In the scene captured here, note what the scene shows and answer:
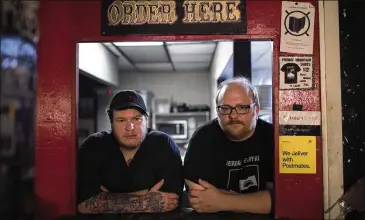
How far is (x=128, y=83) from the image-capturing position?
6328 millimetres

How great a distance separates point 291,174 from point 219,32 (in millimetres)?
769

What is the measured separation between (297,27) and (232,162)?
0.80m

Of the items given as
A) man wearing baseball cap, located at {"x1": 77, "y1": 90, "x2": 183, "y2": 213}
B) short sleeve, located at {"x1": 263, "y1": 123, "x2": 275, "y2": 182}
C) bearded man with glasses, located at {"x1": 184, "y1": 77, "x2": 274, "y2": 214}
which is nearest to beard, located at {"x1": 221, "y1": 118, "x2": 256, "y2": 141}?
bearded man with glasses, located at {"x1": 184, "y1": 77, "x2": 274, "y2": 214}

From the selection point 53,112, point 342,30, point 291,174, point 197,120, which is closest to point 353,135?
point 291,174

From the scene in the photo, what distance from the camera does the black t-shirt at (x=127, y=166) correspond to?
6.13 ft

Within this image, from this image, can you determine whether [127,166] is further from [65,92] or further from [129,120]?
[65,92]

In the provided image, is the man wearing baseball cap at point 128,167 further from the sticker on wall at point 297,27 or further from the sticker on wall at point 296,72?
the sticker on wall at point 297,27

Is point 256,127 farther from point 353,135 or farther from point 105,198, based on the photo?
point 105,198

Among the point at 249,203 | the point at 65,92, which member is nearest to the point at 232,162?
the point at 249,203

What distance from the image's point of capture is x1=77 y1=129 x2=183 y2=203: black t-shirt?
1.87m

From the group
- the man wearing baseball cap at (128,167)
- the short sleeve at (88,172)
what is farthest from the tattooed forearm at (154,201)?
the short sleeve at (88,172)

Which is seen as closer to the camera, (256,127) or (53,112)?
(53,112)

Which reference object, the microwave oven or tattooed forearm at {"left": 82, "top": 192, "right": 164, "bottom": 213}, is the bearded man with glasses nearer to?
tattooed forearm at {"left": 82, "top": 192, "right": 164, "bottom": 213}

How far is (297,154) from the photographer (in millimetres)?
1636
